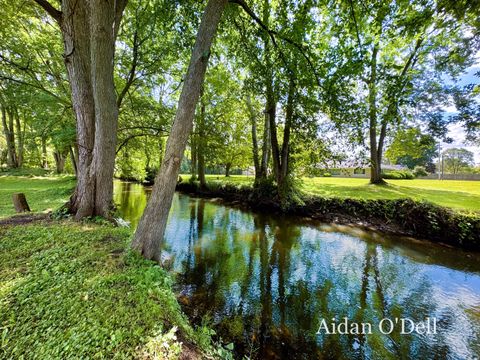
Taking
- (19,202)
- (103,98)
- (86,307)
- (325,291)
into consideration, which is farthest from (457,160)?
(19,202)

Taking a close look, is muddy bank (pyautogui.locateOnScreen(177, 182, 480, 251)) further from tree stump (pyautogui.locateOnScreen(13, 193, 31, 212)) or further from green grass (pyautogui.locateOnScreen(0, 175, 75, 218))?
tree stump (pyautogui.locateOnScreen(13, 193, 31, 212))

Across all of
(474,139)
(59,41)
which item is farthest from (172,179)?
(474,139)

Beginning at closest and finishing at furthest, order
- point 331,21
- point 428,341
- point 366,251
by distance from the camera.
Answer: point 428,341 → point 331,21 → point 366,251

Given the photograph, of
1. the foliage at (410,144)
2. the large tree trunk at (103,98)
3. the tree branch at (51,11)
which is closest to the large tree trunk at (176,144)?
the large tree trunk at (103,98)

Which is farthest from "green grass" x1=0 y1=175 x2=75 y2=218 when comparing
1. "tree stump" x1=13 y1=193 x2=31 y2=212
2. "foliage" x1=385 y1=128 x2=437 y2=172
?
"foliage" x1=385 y1=128 x2=437 y2=172

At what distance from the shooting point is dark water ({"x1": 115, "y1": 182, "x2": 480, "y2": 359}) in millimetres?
3268

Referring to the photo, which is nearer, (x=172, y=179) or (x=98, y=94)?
(x=172, y=179)

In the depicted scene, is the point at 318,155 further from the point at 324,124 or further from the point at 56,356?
the point at 56,356

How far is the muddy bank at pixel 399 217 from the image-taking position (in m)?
6.96

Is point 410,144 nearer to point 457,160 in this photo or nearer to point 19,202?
point 19,202

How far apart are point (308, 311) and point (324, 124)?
6195 millimetres

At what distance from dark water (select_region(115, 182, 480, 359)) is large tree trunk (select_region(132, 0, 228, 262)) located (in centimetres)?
161

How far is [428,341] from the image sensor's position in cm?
333

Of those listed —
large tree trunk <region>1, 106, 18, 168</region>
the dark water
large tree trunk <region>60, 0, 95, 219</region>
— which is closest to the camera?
the dark water
